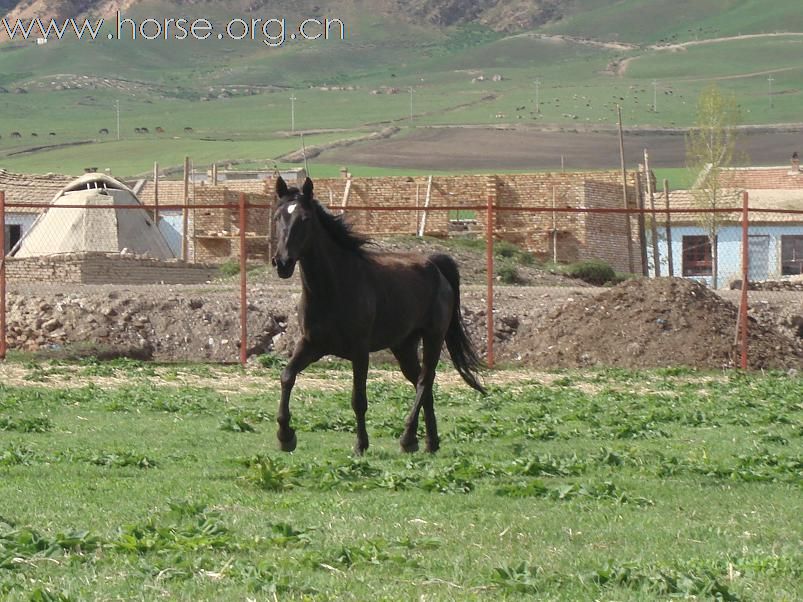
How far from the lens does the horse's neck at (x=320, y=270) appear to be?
12.1m

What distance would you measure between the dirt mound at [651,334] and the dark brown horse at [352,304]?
32.3 ft

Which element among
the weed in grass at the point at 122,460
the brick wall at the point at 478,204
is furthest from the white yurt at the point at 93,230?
the weed in grass at the point at 122,460

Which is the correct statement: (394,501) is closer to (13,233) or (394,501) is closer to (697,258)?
(13,233)

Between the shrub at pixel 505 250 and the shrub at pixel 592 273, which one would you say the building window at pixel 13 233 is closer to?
the shrub at pixel 505 250

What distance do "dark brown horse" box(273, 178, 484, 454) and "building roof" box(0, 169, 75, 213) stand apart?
4659 cm

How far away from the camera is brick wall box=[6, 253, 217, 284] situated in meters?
36.8

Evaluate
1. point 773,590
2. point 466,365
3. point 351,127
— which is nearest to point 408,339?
point 466,365

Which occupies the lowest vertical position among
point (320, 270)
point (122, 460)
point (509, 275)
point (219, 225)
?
point (122, 460)

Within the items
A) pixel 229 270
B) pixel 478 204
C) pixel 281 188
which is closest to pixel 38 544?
pixel 281 188

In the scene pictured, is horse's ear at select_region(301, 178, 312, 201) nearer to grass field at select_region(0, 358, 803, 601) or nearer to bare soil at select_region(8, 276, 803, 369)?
grass field at select_region(0, 358, 803, 601)

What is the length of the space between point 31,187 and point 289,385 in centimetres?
Answer: 5006

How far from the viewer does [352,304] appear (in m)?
12.3

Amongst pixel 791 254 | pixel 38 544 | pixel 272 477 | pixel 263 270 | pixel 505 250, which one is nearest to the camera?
pixel 38 544

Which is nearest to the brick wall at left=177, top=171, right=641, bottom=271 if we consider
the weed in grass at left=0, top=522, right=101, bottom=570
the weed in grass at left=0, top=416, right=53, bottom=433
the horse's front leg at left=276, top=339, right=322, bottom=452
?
the weed in grass at left=0, top=416, right=53, bottom=433
